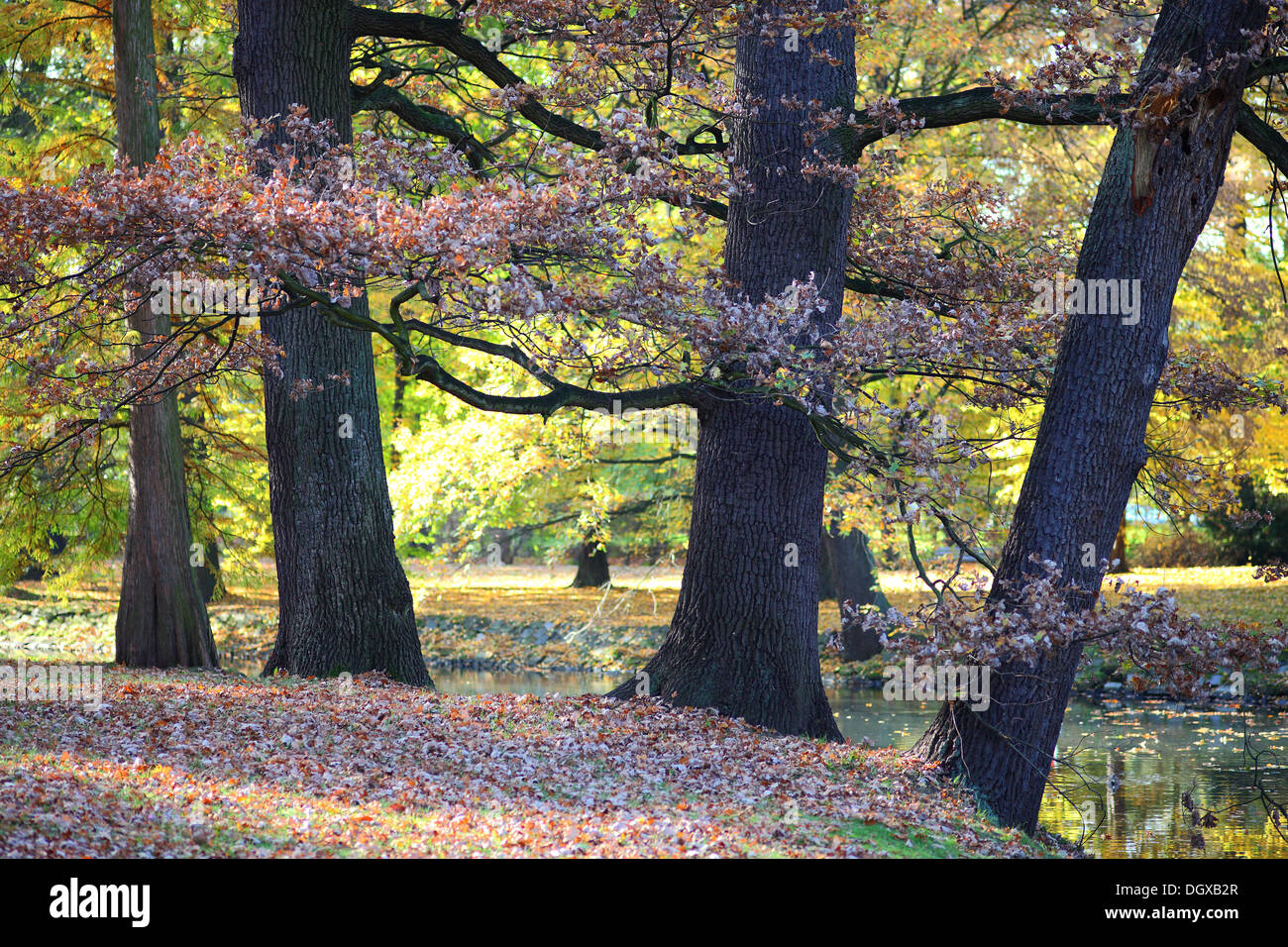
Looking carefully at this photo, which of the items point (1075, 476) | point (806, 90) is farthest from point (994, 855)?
point (806, 90)

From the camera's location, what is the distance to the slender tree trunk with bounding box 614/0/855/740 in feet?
28.1

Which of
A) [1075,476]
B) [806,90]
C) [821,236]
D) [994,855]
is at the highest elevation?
[806,90]

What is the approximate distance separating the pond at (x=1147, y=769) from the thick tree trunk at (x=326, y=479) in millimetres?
5607

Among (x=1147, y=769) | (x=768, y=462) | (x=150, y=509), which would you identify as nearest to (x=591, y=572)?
(x=150, y=509)

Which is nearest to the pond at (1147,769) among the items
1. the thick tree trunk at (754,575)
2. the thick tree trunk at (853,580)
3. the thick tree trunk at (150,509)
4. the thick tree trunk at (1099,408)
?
the thick tree trunk at (1099,408)

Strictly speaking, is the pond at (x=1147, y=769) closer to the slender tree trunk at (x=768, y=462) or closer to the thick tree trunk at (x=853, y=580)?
the thick tree trunk at (x=853, y=580)

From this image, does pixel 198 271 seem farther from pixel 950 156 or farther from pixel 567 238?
pixel 950 156

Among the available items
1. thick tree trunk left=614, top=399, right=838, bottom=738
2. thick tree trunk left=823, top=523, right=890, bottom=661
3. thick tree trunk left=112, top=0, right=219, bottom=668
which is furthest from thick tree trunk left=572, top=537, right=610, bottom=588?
thick tree trunk left=614, top=399, right=838, bottom=738

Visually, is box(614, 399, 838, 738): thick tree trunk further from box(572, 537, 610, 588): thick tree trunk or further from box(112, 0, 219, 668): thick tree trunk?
box(572, 537, 610, 588): thick tree trunk

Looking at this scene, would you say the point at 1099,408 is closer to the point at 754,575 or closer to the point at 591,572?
the point at 754,575

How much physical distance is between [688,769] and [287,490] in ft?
15.3

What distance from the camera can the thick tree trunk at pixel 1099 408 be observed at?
23.2ft

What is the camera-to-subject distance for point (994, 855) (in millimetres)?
Answer: 6578

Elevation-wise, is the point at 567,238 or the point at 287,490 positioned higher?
the point at 567,238
